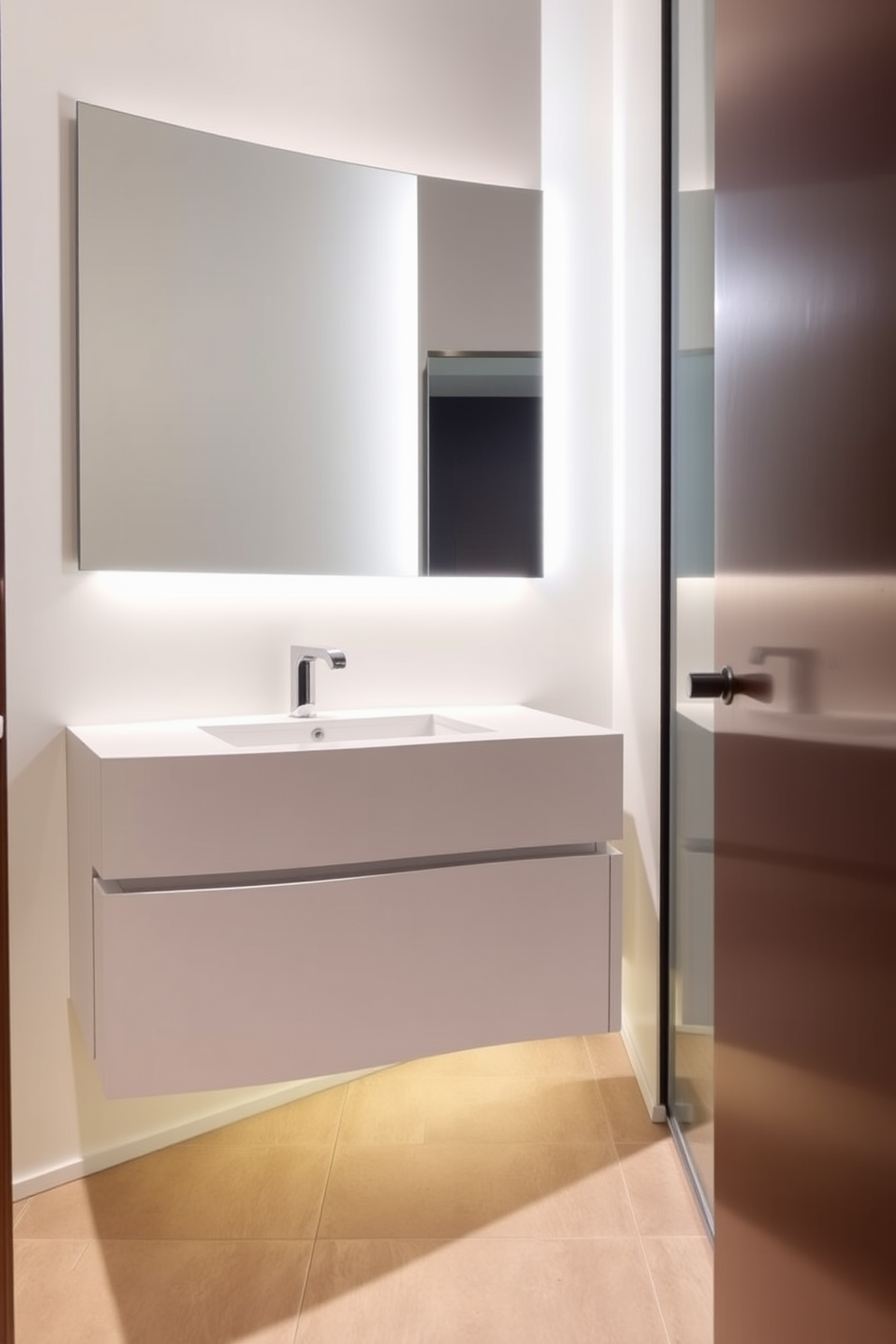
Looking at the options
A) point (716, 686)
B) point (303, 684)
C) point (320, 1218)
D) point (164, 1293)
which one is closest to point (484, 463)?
point (303, 684)

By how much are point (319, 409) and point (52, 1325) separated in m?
1.59

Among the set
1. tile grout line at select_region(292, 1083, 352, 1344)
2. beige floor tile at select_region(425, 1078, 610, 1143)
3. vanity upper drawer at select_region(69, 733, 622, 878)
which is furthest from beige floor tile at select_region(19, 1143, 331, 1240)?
vanity upper drawer at select_region(69, 733, 622, 878)

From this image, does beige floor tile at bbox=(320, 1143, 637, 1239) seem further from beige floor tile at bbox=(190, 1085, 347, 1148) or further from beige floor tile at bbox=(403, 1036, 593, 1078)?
beige floor tile at bbox=(403, 1036, 593, 1078)

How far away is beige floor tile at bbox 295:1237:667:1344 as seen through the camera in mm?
1365

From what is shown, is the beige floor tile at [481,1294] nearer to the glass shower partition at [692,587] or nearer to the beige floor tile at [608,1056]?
the glass shower partition at [692,587]

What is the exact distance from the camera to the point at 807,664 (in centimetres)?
80

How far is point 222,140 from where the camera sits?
1.91m

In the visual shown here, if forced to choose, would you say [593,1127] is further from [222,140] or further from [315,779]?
[222,140]

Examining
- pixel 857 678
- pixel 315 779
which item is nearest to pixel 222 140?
pixel 315 779

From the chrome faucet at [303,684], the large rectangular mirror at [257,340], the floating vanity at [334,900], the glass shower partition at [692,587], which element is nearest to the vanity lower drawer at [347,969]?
the floating vanity at [334,900]

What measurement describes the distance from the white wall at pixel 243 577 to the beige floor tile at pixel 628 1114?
28.8 inches

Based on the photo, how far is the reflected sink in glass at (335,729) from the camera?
1.84 m

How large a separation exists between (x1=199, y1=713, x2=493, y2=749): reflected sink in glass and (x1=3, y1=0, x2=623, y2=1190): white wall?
0.14 m

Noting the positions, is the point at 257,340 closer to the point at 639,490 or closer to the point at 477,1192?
the point at 639,490
